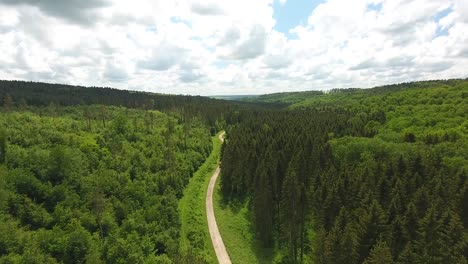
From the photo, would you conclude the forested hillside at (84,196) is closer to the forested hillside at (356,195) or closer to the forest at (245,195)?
the forest at (245,195)

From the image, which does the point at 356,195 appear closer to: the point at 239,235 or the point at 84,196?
the point at 239,235

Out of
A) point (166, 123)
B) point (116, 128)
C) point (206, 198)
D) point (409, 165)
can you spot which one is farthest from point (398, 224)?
point (166, 123)

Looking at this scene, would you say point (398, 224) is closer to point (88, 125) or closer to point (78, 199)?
point (78, 199)

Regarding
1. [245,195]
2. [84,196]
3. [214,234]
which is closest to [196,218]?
[214,234]

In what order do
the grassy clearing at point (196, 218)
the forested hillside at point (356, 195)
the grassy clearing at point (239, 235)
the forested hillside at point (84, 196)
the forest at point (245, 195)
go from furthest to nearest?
the grassy clearing at point (196, 218), the grassy clearing at point (239, 235), the forested hillside at point (84, 196), the forest at point (245, 195), the forested hillside at point (356, 195)

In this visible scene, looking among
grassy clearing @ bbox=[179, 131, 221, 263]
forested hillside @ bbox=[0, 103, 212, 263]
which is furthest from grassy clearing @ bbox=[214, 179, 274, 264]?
forested hillside @ bbox=[0, 103, 212, 263]

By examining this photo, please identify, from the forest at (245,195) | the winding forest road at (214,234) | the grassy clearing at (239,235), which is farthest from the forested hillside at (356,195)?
the winding forest road at (214,234)

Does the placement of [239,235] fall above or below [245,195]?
below
